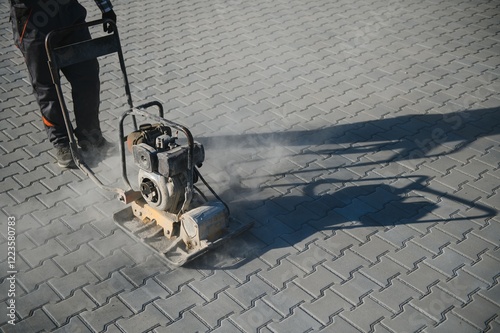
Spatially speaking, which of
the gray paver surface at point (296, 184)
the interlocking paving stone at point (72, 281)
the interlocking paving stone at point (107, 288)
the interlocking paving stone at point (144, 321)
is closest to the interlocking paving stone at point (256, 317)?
the gray paver surface at point (296, 184)

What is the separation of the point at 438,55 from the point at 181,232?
511cm

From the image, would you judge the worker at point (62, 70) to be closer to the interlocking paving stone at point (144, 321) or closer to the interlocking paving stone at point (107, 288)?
the interlocking paving stone at point (107, 288)

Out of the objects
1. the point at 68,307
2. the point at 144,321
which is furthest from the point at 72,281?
the point at 144,321

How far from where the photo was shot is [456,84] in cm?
731

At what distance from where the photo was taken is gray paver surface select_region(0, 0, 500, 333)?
13.8 feet

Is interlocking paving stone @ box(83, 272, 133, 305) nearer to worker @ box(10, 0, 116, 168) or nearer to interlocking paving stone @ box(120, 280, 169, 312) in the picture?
interlocking paving stone @ box(120, 280, 169, 312)

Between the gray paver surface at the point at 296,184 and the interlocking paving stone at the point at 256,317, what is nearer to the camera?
the interlocking paving stone at the point at 256,317

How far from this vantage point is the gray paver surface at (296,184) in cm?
420

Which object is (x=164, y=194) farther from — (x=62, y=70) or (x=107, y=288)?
(x=62, y=70)

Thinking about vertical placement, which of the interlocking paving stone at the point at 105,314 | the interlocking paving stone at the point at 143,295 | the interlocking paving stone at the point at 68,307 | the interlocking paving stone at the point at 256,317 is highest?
the interlocking paving stone at the point at 68,307

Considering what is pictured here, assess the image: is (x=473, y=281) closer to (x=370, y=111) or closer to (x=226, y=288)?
(x=226, y=288)

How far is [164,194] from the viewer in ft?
14.9

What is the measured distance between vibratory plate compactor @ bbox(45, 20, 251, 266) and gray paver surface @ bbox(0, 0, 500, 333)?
0.45 ft

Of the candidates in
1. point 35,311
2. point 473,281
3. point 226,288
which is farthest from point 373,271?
point 35,311
